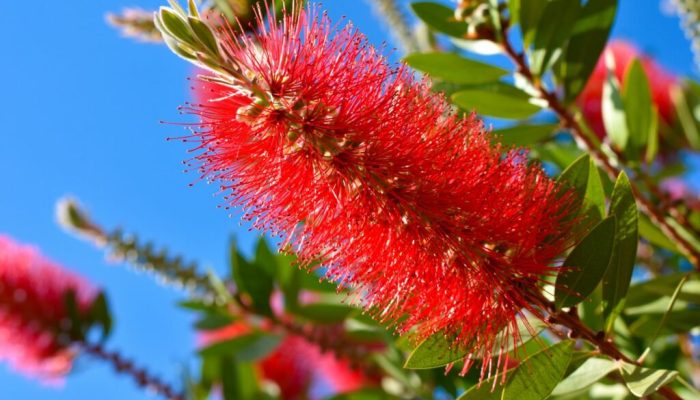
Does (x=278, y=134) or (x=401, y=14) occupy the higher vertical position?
(x=401, y=14)

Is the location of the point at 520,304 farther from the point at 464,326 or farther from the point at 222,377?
the point at 222,377

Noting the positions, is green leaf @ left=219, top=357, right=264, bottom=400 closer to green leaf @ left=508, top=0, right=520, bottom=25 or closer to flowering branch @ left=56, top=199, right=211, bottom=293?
flowering branch @ left=56, top=199, right=211, bottom=293

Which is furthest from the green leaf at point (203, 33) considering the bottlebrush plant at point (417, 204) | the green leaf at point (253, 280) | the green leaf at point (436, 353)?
the green leaf at point (253, 280)

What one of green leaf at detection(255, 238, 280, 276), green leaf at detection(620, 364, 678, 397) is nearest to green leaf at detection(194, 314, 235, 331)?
green leaf at detection(255, 238, 280, 276)

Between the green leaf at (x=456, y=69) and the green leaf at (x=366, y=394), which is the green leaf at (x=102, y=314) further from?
the green leaf at (x=456, y=69)

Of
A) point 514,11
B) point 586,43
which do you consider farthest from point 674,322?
point 514,11

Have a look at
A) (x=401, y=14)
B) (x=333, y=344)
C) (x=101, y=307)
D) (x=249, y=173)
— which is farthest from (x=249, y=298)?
(x=401, y=14)
